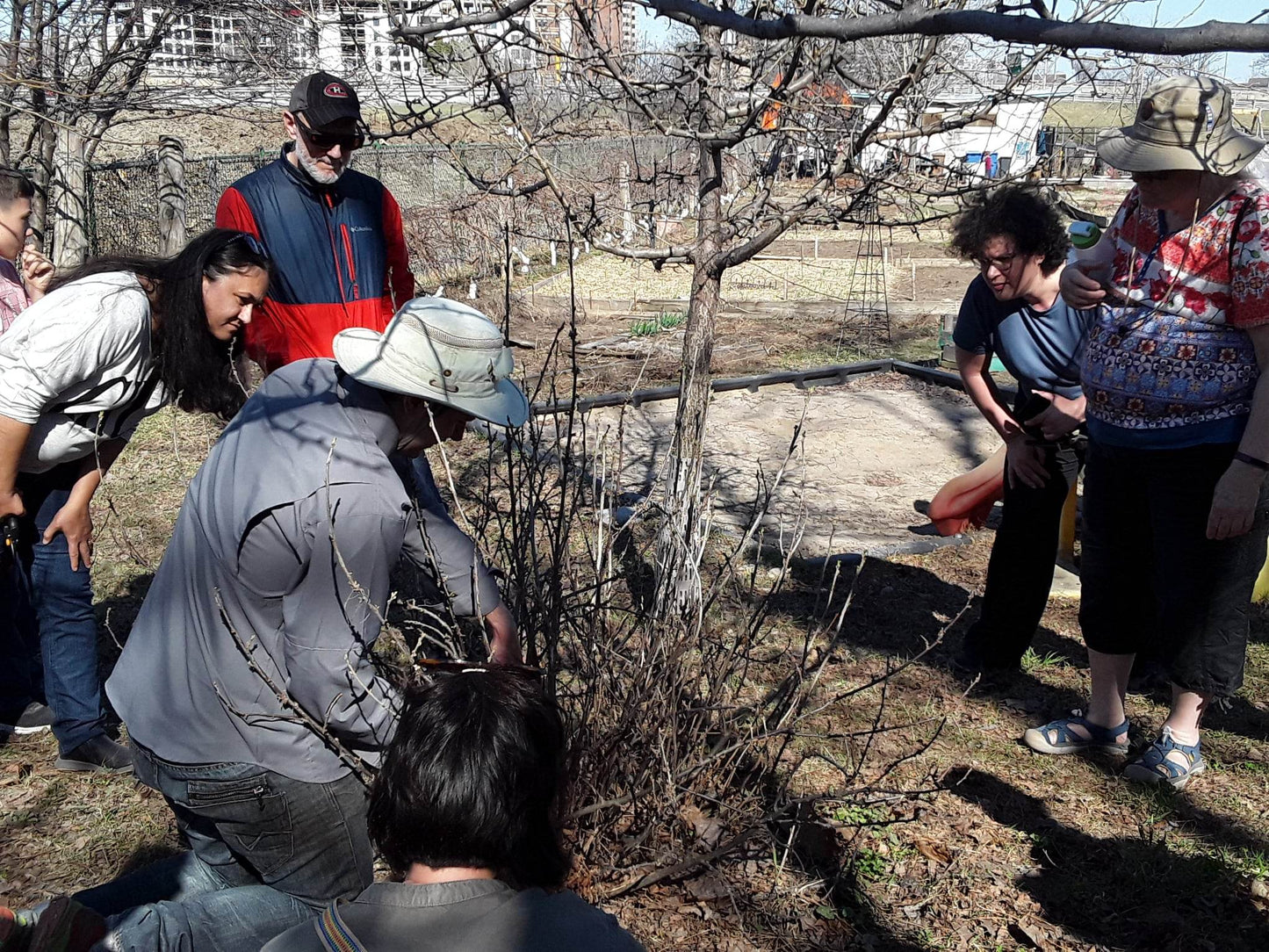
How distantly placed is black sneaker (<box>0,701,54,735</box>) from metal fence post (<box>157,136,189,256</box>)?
7617 mm

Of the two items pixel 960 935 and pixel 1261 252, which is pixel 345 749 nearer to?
pixel 960 935

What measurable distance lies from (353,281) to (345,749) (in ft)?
7.38

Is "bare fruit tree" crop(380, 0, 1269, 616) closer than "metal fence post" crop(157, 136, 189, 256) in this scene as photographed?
Yes

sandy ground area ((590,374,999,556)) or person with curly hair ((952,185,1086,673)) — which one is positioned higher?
person with curly hair ((952,185,1086,673))

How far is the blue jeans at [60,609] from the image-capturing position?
11.1 feet

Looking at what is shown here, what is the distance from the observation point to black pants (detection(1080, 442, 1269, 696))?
3070 millimetres

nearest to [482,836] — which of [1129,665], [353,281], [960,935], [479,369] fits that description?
[479,369]

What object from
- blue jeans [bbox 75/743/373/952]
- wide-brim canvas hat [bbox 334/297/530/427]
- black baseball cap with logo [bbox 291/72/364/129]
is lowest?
blue jeans [bbox 75/743/373/952]

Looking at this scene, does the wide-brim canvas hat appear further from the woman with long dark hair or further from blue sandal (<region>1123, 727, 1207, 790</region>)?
blue sandal (<region>1123, 727, 1207, 790</region>)

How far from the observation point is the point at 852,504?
20.4 feet

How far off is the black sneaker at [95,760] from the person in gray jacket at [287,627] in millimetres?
1403

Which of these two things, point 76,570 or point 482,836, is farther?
point 76,570

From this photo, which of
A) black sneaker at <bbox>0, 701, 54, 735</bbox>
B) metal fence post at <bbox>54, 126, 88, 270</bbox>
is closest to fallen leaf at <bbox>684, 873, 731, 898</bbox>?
black sneaker at <bbox>0, 701, 54, 735</bbox>

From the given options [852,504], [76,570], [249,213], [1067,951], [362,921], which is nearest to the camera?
[362,921]
